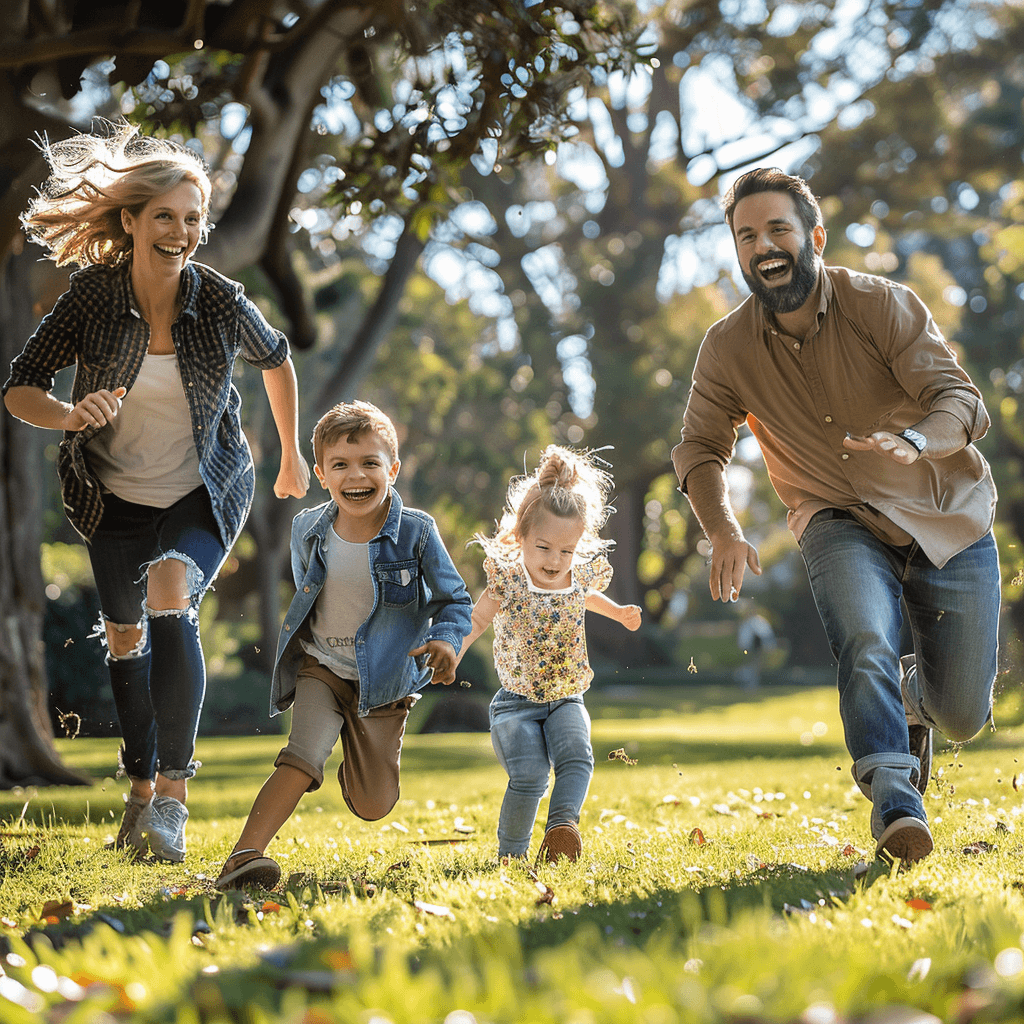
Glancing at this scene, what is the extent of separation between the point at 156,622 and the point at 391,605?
83 centimetres

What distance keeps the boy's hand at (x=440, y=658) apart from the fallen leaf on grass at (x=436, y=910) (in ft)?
2.95

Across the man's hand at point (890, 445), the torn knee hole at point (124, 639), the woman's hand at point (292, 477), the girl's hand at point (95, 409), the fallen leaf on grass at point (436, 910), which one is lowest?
the fallen leaf on grass at point (436, 910)

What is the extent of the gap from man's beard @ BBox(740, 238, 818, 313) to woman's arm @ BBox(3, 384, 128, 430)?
2246 mm

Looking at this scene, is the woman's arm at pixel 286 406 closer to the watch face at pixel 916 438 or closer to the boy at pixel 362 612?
the boy at pixel 362 612

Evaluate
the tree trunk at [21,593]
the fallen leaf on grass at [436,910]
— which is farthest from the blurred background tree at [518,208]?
the fallen leaf on grass at [436,910]

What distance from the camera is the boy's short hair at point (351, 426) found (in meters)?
4.02

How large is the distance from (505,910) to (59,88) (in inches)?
256

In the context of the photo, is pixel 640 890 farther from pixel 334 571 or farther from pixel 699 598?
pixel 699 598

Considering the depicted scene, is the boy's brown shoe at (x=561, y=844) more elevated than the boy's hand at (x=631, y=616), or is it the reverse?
the boy's hand at (x=631, y=616)

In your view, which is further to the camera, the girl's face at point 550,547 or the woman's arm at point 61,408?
the girl's face at point 550,547

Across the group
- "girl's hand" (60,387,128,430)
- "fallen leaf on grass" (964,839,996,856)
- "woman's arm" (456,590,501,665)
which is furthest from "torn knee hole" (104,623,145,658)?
"fallen leaf on grass" (964,839,996,856)

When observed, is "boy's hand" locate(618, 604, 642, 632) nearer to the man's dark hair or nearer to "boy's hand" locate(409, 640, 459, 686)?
"boy's hand" locate(409, 640, 459, 686)

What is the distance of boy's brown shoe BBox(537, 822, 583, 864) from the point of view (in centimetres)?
404

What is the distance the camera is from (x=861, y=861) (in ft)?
11.9
